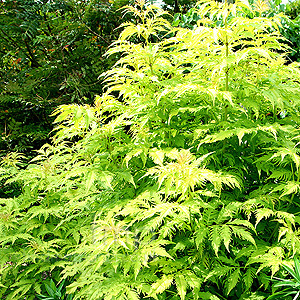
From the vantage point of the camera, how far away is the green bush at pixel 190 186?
1.49 metres

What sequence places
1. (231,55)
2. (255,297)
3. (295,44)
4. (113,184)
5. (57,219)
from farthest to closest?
(295,44)
(57,219)
(113,184)
(231,55)
(255,297)

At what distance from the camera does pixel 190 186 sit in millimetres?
1715

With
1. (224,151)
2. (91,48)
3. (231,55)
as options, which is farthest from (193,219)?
(91,48)

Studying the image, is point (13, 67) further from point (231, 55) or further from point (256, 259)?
point (256, 259)

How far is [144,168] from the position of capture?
199 cm

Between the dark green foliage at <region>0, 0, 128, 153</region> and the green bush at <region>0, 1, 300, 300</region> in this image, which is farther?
the dark green foliage at <region>0, 0, 128, 153</region>

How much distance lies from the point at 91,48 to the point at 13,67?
1.63 metres

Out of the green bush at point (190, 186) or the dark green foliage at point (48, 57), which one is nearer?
the green bush at point (190, 186)

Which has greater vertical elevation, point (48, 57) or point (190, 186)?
point (48, 57)

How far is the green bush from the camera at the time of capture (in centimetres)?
149

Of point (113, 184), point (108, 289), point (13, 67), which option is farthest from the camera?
point (13, 67)

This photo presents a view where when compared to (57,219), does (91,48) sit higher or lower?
higher

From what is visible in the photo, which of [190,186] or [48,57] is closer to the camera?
[190,186]

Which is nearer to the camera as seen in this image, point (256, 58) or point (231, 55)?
point (231, 55)
